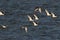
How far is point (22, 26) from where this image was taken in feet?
21.9

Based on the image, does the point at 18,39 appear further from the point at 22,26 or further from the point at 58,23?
the point at 58,23

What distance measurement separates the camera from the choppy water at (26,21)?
21.7 ft

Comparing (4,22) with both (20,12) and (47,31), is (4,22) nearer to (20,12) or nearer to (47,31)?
(20,12)

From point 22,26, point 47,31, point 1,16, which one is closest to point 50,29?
point 47,31

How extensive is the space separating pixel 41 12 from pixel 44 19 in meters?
0.16

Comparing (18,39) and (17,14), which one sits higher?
(17,14)

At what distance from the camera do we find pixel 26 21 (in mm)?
6664

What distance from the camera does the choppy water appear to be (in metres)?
6.62

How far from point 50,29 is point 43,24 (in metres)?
0.18

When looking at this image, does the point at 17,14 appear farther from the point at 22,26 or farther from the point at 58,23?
the point at 58,23

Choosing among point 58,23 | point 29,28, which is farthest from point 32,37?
point 58,23

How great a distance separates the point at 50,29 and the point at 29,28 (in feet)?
1.42

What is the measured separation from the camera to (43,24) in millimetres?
6637

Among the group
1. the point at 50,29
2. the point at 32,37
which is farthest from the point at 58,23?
the point at 32,37
